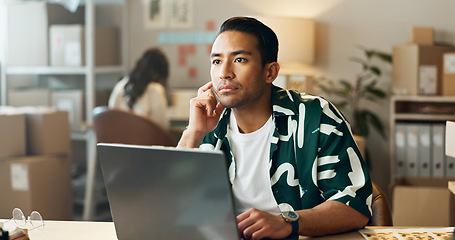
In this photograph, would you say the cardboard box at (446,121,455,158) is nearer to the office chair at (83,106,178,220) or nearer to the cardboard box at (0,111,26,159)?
the office chair at (83,106,178,220)

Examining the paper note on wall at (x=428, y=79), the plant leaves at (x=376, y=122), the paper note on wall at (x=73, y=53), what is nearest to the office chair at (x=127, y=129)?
the paper note on wall at (x=73, y=53)

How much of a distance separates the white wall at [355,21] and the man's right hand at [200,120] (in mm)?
2710

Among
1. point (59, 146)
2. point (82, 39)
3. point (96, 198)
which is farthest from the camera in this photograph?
point (96, 198)

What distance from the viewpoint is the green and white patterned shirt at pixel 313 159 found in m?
1.53

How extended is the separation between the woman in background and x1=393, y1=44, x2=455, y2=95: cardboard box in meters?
1.62

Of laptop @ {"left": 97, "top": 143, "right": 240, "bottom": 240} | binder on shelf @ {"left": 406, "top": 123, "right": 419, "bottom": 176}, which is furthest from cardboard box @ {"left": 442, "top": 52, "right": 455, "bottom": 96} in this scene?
laptop @ {"left": 97, "top": 143, "right": 240, "bottom": 240}

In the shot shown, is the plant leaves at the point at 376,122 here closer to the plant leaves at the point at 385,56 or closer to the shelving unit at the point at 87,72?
the plant leaves at the point at 385,56

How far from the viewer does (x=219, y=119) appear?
1.78 meters

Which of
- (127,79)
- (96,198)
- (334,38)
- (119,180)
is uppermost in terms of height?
(334,38)

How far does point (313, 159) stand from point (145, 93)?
2749 millimetres

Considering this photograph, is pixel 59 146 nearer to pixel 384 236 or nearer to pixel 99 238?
pixel 99 238

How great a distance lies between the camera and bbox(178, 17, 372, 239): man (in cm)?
154

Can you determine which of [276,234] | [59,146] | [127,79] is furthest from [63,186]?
[276,234]

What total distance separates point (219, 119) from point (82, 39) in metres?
2.98
